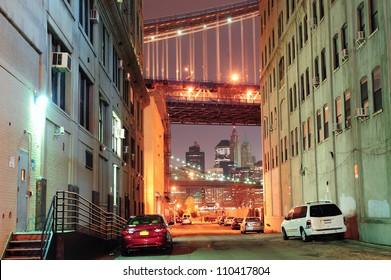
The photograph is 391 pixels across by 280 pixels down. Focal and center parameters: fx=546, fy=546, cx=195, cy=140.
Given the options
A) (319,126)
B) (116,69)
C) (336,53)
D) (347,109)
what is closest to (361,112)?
(347,109)

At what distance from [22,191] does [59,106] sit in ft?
14.8

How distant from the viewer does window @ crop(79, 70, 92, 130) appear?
21.2m

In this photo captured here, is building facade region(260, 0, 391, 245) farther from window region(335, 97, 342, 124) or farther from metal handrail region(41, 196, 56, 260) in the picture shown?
metal handrail region(41, 196, 56, 260)

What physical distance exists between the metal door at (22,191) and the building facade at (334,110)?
12459 mm

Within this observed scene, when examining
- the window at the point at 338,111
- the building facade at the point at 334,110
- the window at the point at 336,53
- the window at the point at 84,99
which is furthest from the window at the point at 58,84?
the window at the point at 336,53

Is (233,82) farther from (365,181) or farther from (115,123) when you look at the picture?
(365,181)

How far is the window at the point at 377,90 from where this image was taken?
20.6 metres

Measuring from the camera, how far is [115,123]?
1164 inches

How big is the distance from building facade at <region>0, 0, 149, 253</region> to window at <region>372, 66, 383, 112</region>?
438 inches

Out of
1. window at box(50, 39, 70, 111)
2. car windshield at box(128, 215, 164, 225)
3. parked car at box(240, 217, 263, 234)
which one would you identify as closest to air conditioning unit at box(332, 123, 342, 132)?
car windshield at box(128, 215, 164, 225)

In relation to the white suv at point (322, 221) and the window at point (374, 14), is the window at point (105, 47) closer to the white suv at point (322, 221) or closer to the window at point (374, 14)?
the white suv at point (322, 221)

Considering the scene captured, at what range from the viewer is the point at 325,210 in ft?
73.4
